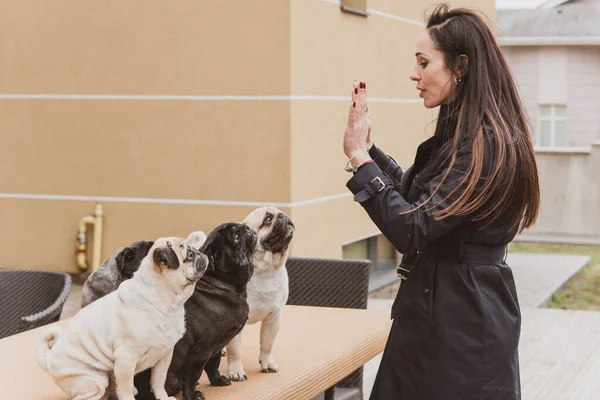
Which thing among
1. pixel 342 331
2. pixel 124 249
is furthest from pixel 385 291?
pixel 124 249

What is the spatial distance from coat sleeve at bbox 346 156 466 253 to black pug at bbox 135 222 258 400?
342 mm

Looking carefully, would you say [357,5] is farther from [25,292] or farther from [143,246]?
[143,246]

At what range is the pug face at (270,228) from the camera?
2.80m

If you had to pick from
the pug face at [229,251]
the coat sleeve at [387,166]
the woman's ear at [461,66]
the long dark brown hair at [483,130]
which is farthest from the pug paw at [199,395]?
the woman's ear at [461,66]

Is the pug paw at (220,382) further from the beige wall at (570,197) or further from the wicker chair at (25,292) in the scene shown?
the beige wall at (570,197)

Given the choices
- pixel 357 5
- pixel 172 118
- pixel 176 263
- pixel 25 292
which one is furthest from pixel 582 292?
pixel 176 263

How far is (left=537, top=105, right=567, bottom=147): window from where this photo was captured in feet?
89.5

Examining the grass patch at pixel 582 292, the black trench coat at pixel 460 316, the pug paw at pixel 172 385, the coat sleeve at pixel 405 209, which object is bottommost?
the grass patch at pixel 582 292

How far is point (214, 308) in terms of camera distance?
268cm

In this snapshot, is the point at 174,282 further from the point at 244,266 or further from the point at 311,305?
the point at 311,305

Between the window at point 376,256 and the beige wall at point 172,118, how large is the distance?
500 millimetres

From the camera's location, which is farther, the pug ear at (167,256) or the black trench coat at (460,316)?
the black trench coat at (460,316)

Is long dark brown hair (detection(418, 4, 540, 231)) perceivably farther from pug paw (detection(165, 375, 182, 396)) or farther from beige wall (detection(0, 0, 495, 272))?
beige wall (detection(0, 0, 495, 272))

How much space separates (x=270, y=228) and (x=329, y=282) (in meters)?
1.63
